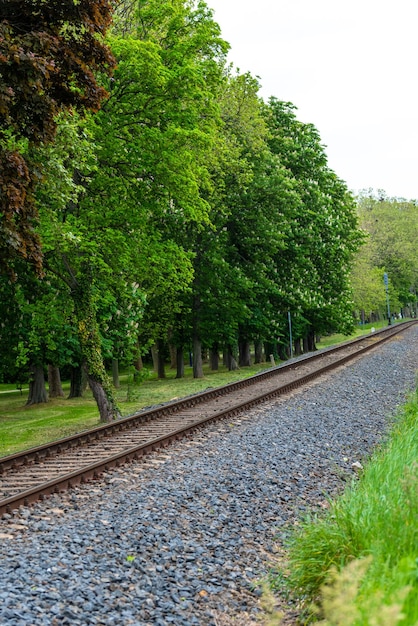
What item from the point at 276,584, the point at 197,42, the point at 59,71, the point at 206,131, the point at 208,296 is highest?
the point at 197,42

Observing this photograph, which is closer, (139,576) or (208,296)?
(139,576)

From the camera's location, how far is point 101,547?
6.30 m

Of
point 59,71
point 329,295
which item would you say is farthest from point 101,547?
point 329,295

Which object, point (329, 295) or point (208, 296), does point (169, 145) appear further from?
point (329, 295)

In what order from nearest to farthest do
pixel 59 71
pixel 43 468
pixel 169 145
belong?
pixel 43 468 < pixel 59 71 < pixel 169 145

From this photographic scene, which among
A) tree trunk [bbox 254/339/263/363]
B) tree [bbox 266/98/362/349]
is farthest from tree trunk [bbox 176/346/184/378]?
tree [bbox 266/98/362/349]

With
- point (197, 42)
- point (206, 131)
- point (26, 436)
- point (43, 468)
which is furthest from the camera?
point (206, 131)

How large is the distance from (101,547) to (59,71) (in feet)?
26.8

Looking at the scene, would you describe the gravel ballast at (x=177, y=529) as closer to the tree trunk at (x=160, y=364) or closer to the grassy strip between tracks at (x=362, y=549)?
the grassy strip between tracks at (x=362, y=549)

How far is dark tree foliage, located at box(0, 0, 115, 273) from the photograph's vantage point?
9.94m

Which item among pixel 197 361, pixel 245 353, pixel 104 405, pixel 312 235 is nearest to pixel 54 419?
pixel 104 405

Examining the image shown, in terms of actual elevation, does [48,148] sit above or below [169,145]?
below

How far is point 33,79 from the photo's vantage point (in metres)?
9.97

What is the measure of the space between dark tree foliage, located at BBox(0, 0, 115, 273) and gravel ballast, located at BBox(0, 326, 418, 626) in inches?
174
